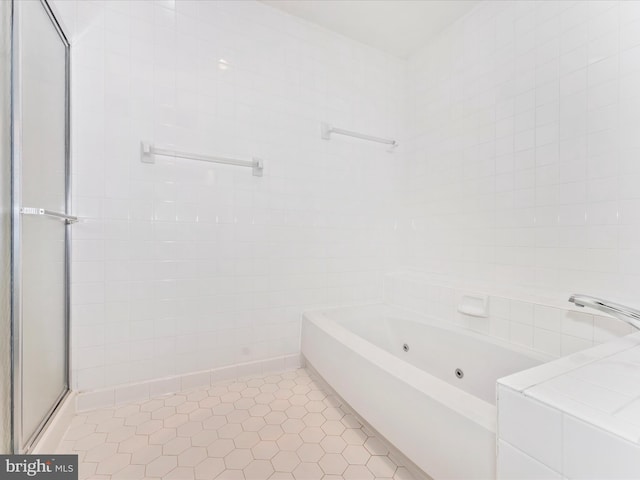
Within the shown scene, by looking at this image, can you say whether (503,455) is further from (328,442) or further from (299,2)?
(299,2)

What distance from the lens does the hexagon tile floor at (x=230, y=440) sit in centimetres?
118

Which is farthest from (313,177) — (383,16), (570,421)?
(570,421)

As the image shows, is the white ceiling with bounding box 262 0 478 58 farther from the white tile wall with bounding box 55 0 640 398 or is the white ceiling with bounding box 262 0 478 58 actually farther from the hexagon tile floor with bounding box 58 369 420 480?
the hexagon tile floor with bounding box 58 369 420 480

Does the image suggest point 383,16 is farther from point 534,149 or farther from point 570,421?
point 570,421

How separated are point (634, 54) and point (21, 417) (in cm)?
276

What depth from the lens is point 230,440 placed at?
4.43ft

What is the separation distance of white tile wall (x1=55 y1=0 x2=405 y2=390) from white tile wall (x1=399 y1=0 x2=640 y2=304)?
48 centimetres

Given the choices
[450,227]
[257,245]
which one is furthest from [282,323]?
[450,227]

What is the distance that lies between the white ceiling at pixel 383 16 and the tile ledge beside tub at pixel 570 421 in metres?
2.19

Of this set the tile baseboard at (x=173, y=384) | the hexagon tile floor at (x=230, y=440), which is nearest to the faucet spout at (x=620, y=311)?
the hexagon tile floor at (x=230, y=440)

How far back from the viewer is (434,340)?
1.90m

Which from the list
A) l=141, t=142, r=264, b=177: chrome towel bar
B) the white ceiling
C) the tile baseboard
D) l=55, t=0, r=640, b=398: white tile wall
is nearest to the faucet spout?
l=55, t=0, r=640, b=398: white tile wall

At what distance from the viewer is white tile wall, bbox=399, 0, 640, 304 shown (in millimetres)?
1375

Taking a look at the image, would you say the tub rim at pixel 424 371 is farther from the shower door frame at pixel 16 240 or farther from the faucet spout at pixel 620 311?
the shower door frame at pixel 16 240
